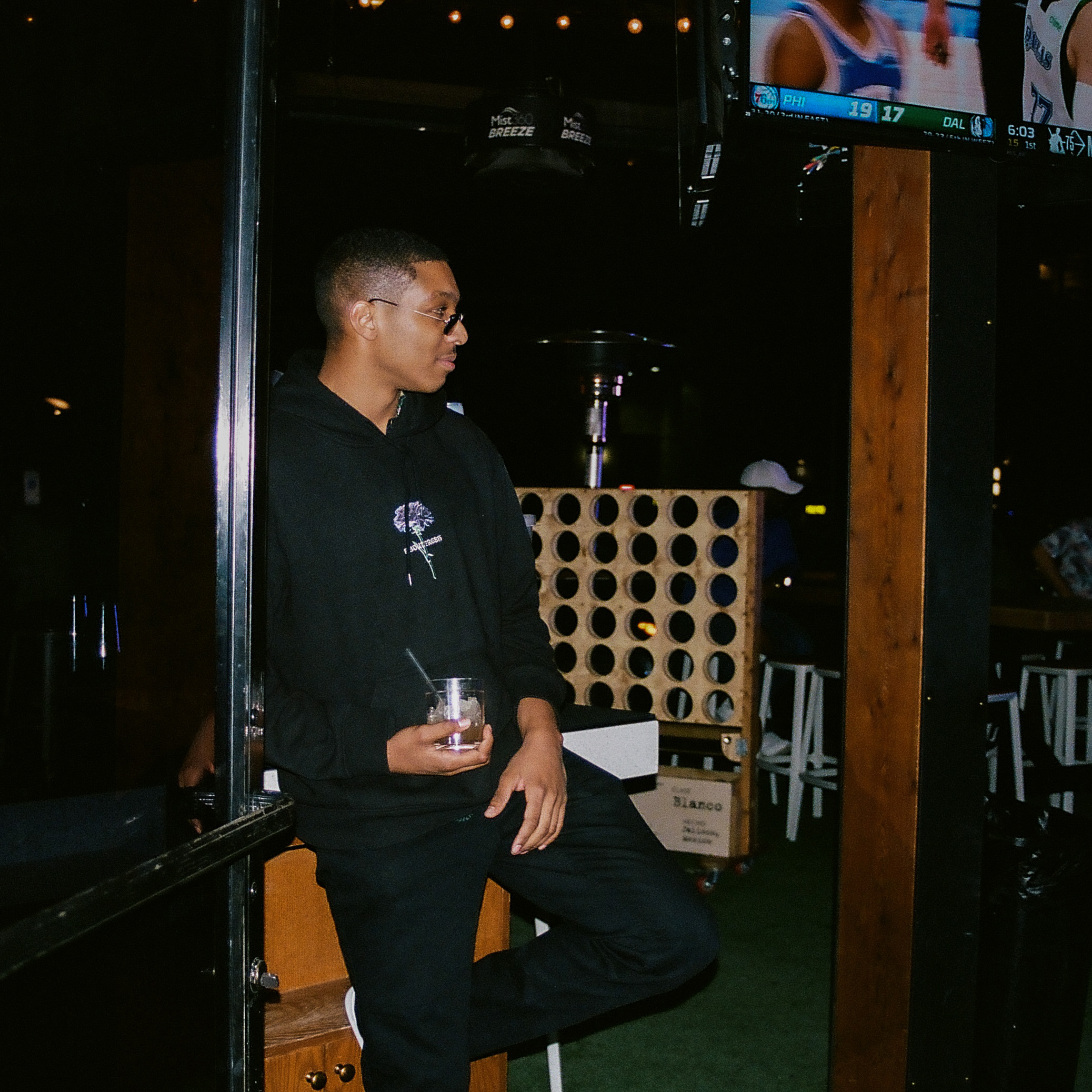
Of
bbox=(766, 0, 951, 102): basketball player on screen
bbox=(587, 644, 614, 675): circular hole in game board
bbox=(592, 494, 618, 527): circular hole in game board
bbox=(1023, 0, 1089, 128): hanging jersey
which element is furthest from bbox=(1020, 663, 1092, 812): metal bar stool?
bbox=(766, 0, 951, 102): basketball player on screen

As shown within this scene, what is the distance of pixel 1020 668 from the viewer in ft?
14.7

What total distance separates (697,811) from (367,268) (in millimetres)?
2617

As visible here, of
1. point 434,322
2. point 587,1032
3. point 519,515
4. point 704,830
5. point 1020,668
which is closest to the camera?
point 434,322

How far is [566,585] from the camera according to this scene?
171 inches

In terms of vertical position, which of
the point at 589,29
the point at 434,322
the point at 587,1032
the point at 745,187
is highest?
the point at 589,29

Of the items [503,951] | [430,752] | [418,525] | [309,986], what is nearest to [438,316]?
[418,525]

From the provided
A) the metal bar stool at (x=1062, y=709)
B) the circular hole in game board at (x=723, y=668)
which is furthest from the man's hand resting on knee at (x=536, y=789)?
the metal bar stool at (x=1062, y=709)

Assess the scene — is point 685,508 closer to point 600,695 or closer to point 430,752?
point 600,695

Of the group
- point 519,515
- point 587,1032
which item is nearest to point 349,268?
point 519,515

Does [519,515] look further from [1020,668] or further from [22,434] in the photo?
[22,434]

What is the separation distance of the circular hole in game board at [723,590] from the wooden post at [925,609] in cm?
183

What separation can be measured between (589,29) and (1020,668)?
11.7ft

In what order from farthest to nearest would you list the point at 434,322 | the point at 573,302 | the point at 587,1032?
the point at 573,302
the point at 587,1032
the point at 434,322

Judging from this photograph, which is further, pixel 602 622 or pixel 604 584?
pixel 604 584
